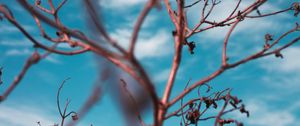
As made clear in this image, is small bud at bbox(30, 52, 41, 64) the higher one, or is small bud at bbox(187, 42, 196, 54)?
small bud at bbox(187, 42, 196, 54)

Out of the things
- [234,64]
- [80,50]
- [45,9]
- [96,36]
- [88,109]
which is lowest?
[88,109]

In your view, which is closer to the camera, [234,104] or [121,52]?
[121,52]

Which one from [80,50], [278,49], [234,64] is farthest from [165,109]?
[278,49]

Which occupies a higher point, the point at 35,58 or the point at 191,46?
the point at 191,46

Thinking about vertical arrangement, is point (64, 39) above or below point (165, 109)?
above

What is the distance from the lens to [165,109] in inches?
72.4

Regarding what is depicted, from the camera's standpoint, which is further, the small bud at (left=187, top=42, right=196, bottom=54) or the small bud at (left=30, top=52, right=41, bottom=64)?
the small bud at (left=187, top=42, right=196, bottom=54)

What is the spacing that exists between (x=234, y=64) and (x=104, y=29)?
871 mm

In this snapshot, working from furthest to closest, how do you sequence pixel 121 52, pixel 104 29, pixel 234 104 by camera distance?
pixel 234 104 → pixel 121 52 → pixel 104 29

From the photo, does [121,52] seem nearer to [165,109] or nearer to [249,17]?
[165,109]

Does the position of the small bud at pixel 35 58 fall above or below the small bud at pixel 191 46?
below

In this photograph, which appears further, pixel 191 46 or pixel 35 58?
pixel 191 46

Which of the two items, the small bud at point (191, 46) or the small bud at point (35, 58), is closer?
the small bud at point (35, 58)

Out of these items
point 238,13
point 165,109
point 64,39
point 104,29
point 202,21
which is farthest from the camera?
point 202,21
